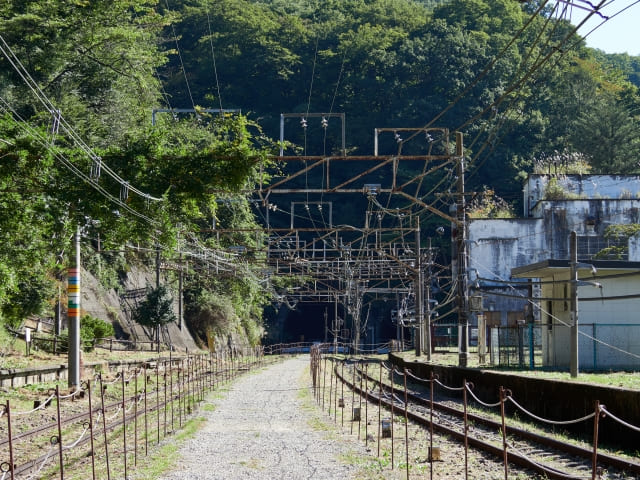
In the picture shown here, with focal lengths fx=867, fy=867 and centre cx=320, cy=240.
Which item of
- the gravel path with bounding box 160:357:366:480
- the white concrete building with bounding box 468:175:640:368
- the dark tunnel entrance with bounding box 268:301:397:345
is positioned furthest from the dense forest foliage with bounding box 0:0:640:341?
the dark tunnel entrance with bounding box 268:301:397:345

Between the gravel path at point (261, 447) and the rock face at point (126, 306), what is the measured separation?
2044 centimetres

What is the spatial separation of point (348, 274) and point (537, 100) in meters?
32.3

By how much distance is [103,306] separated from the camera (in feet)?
143

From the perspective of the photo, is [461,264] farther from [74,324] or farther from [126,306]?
[126,306]

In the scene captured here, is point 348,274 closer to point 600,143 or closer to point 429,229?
point 429,229

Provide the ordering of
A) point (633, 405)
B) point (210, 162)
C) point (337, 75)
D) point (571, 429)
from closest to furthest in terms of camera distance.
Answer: point (633, 405) < point (571, 429) < point (210, 162) < point (337, 75)

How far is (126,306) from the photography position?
157ft

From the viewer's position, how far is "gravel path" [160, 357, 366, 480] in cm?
1155

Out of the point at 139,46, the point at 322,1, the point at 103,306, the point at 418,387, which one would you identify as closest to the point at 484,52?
the point at 322,1

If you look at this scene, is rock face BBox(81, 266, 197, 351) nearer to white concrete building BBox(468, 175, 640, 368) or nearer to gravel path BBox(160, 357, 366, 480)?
white concrete building BBox(468, 175, 640, 368)

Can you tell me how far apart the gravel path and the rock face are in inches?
805

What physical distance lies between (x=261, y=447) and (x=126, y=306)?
3538 cm

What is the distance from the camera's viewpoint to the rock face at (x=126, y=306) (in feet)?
137

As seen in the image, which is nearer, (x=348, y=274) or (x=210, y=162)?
(x=210, y=162)
